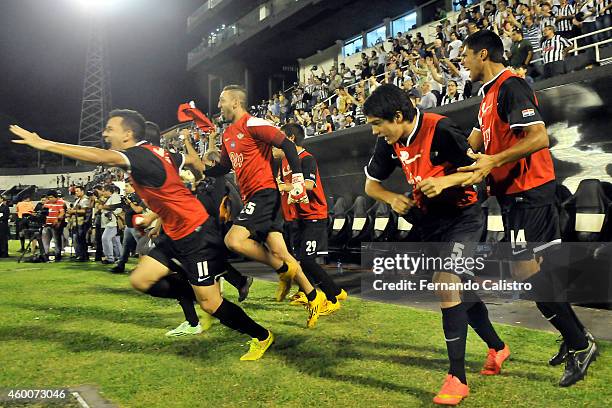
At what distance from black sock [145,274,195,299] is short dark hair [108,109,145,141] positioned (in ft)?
4.42

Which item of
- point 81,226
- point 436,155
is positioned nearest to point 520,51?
point 436,155

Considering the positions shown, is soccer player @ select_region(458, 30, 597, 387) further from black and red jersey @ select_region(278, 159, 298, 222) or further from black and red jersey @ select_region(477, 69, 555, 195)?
black and red jersey @ select_region(278, 159, 298, 222)

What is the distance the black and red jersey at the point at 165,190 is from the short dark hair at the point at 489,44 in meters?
2.63

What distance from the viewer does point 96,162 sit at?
3582 mm

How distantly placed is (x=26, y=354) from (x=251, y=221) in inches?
96.0

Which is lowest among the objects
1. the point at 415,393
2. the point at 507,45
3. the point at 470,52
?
the point at 415,393

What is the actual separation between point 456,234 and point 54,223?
14.7 m

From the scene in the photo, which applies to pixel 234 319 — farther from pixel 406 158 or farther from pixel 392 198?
pixel 406 158

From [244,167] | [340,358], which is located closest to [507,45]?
[244,167]

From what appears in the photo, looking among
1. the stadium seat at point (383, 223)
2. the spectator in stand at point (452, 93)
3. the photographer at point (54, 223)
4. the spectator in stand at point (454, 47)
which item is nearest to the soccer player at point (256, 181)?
the stadium seat at point (383, 223)

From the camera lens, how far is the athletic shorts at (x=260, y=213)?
5.48 metres

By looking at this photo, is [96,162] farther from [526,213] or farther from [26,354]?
[526,213]

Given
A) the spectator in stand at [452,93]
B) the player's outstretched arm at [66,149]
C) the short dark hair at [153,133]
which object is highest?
the spectator in stand at [452,93]

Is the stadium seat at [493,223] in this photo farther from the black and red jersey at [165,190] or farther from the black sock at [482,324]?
the black and red jersey at [165,190]
